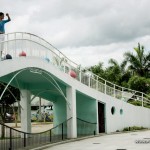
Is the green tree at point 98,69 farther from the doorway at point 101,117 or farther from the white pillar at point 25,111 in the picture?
the white pillar at point 25,111

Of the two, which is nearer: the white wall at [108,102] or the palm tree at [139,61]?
the white wall at [108,102]

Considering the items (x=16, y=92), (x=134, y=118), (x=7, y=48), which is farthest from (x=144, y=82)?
(x=7, y=48)

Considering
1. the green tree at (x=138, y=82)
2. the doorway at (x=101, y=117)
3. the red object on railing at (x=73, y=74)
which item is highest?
the green tree at (x=138, y=82)

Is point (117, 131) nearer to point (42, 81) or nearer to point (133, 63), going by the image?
point (42, 81)

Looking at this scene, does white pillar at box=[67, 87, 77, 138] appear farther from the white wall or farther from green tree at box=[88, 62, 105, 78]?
green tree at box=[88, 62, 105, 78]

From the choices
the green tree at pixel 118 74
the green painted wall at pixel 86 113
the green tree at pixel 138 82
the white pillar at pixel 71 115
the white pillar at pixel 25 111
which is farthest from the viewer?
the green tree at pixel 118 74

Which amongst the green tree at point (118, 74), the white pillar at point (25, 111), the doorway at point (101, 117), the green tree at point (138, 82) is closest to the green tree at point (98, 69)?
the green tree at point (118, 74)

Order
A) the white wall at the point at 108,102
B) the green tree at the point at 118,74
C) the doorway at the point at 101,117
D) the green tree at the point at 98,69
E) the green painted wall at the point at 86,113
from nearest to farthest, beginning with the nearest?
1. the white wall at the point at 108,102
2. the green painted wall at the point at 86,113
3. the doorway at the point at 101,117
4. the green tree at the point at 118,74
5. the green tree at the point at 98,69

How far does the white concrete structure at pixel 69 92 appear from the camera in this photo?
15.1 m

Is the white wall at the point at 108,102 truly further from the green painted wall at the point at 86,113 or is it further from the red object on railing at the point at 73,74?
the green painted wall at the point at 86,113

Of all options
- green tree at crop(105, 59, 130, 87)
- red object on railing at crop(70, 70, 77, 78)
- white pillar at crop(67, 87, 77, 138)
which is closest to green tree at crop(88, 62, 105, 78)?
green tree at crop(105, 59, 130, 87)

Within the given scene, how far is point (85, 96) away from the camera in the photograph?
22469 mm

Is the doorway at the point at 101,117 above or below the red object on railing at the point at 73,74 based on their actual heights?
below

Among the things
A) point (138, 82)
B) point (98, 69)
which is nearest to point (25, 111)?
point (138, 82)
